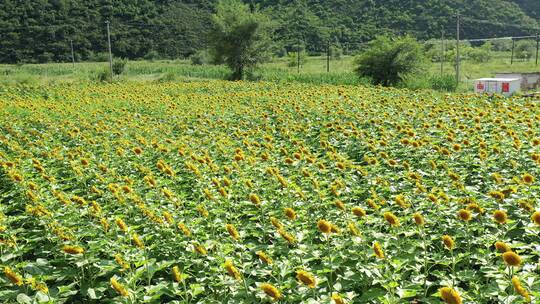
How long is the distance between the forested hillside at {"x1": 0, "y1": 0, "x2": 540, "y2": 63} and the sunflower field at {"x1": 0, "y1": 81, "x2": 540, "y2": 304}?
48.9 meters

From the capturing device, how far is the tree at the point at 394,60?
21438mm

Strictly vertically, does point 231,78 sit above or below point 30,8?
below

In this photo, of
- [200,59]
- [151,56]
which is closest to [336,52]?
[200,59]

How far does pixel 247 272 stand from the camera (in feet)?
9.02

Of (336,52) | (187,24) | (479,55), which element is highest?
(187,24)

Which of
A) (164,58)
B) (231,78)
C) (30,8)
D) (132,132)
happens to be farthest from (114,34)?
(132,132)

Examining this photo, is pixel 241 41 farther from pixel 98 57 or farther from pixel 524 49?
pixel 524 49

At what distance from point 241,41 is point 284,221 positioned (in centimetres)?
2775

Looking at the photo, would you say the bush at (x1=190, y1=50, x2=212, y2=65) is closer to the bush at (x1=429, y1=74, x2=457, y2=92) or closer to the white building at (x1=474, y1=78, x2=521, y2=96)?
the bush at (x1=429, y1=74, x2=457, y2=92)

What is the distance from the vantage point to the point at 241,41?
30.1 metres

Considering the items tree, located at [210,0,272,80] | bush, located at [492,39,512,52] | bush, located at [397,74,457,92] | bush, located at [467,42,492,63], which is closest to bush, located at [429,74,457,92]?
bush, located at [397,74,457,92]

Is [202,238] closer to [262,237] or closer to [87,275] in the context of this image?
[262,237]

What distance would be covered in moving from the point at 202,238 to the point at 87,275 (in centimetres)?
77

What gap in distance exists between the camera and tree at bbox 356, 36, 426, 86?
21.4m
